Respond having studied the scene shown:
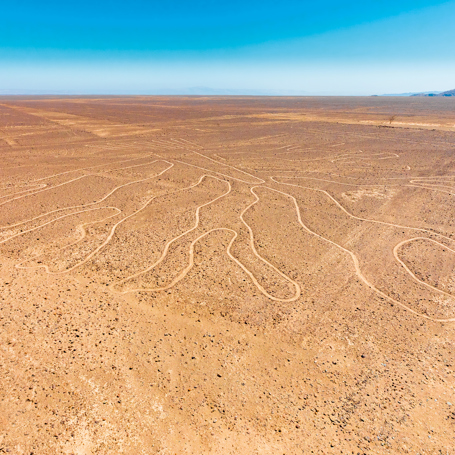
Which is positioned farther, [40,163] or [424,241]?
[40,163]

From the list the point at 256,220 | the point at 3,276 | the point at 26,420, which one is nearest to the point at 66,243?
the point at 3,276

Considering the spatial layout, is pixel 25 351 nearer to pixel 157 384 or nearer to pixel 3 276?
pixel 157 384

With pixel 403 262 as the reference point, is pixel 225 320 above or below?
below

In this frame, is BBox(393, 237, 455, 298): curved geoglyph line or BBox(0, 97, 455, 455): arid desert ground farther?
BBox(393, 237, 455, 298): curved geoglyph line

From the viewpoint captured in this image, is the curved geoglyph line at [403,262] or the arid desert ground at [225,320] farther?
the curved geoglyph line at [403,262]

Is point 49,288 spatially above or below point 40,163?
below

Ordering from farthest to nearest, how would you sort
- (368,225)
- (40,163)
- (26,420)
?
(40,163) → (368,225) → (26,420)

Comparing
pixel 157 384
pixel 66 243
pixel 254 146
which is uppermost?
pixel 254 146

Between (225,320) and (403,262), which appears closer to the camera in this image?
(225,320)
